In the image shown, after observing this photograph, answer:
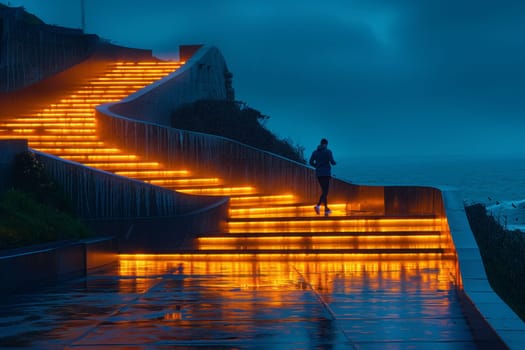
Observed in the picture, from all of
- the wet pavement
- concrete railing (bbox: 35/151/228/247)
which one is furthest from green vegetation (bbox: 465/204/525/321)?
concrete railing (bbox: 35/151/228/247)

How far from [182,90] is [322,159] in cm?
1181

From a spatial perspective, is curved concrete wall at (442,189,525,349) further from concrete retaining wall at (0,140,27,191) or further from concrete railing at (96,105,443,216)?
concrete retaining wall at (0,140,27,191)

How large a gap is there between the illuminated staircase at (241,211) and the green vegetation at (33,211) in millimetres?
2445

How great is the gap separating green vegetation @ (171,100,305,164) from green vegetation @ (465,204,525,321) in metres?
10.5

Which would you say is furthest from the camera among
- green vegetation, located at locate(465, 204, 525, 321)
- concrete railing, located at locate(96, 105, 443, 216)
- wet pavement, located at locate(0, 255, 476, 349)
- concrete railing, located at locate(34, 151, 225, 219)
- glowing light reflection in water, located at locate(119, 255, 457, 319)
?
concrete railing, located at locate(96, 105, 443, 216)

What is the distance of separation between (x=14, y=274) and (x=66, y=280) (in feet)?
5.07

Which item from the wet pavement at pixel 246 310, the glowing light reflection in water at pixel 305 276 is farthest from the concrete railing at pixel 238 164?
the wet pavement at pixel 246 310

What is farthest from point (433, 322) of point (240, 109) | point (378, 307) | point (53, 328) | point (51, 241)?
point (240, 109)

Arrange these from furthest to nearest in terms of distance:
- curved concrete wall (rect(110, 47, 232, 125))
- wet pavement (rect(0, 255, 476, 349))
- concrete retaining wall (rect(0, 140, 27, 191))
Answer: curved concrete wall (rect(110, 47, 232, 125))
concrete retaining wall (rect(0, 140, 27, 191))
wet pavement (rect(0, 255, 476, 349))

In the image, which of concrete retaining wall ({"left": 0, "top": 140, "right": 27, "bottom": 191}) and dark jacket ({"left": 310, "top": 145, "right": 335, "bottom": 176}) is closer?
concrete retaining wall ({"left": 0, "top": 140, "right": 27, "bottom": 191})

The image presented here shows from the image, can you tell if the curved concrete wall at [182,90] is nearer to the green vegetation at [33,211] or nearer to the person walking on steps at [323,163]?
the person walking on steps at [323,163]

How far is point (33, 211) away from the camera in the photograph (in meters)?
15.0

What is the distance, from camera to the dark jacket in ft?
71.8

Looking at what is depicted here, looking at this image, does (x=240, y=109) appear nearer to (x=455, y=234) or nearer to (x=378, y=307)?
(x=455, y=234)
